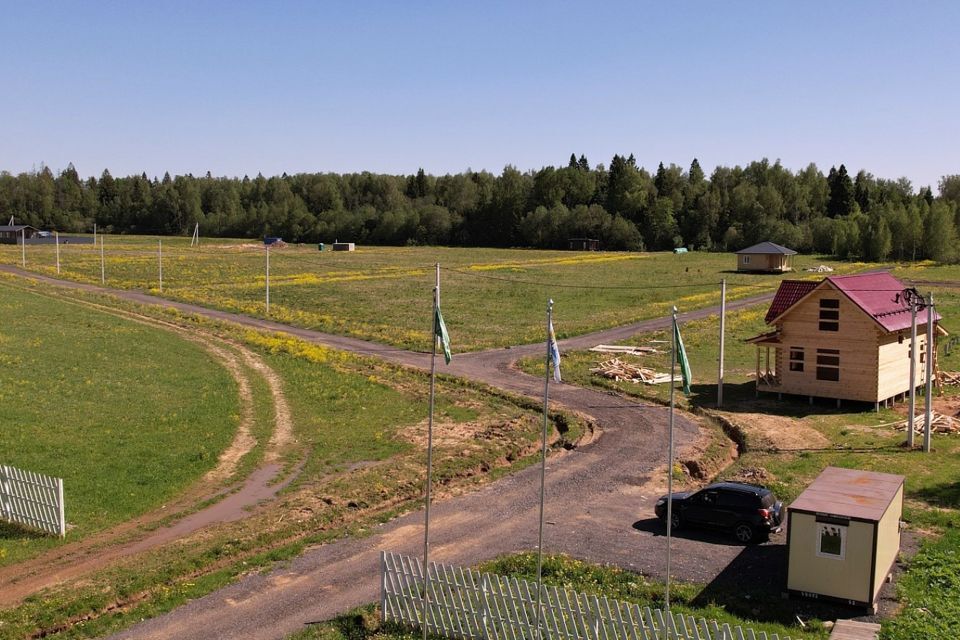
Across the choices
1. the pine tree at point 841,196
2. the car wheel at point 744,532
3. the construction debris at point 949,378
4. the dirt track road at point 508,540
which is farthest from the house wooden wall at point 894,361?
the pine tree at point 841,196

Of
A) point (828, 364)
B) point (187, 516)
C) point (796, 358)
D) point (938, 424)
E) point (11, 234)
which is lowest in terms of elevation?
point (187, 516)

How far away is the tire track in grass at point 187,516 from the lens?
2108 cm

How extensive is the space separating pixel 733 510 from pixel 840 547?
4.96 meters

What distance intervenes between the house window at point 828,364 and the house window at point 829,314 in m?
1.19

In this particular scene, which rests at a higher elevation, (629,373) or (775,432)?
(629,373)

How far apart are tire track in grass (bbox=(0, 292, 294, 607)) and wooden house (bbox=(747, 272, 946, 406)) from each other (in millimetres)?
25228

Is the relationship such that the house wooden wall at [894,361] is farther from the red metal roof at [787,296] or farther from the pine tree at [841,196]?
the pine tree at [841,196]

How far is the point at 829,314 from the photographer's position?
1623 inches

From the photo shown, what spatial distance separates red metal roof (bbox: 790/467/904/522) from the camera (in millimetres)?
19875

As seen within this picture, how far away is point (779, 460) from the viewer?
32562 mm

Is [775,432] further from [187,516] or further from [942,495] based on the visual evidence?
[187,516]

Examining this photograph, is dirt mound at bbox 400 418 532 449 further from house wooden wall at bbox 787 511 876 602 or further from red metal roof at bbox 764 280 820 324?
house wooden wall at bbox 787 511 876 602

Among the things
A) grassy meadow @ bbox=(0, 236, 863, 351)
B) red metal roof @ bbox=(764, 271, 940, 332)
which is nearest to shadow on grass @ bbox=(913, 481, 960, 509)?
red metal roof @ bbox=(764, 271, 940, 332)

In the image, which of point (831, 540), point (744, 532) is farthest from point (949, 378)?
point (831, 540)
